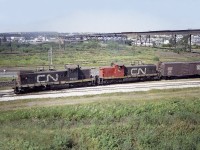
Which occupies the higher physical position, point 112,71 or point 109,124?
point 112,71

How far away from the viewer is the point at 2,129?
2823cm

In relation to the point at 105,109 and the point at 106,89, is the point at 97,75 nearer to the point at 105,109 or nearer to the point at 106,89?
the point at 106,89

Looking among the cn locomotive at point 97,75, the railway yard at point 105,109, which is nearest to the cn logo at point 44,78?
the cn locomotive at point 97,75

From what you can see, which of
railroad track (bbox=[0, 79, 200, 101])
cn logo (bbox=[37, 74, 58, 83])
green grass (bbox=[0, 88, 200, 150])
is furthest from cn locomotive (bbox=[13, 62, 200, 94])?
green grass (bbox=[0, 88, 200, 150])

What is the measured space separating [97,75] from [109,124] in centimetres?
1780

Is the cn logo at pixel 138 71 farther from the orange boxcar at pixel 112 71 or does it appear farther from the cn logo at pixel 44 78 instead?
the cn logo at pixel 44 78

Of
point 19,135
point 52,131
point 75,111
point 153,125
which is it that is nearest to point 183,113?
point 153,125

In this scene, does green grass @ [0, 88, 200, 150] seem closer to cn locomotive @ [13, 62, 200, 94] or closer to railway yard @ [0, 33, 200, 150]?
railway yard @ [0, 33, 200, 150]

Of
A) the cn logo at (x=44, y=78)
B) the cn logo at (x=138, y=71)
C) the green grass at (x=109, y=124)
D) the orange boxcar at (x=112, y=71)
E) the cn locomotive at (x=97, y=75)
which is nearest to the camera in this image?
the green grass at (x=109, y=124)

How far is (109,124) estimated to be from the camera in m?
30.5

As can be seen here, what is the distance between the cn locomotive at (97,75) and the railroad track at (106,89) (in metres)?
1.30

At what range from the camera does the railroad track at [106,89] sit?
40.2m

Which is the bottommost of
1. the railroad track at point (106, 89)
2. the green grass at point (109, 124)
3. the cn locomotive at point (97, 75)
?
the green grass at point (109, 124)

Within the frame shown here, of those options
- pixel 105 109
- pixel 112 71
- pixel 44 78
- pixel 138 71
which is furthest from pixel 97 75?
pixel 105 109
